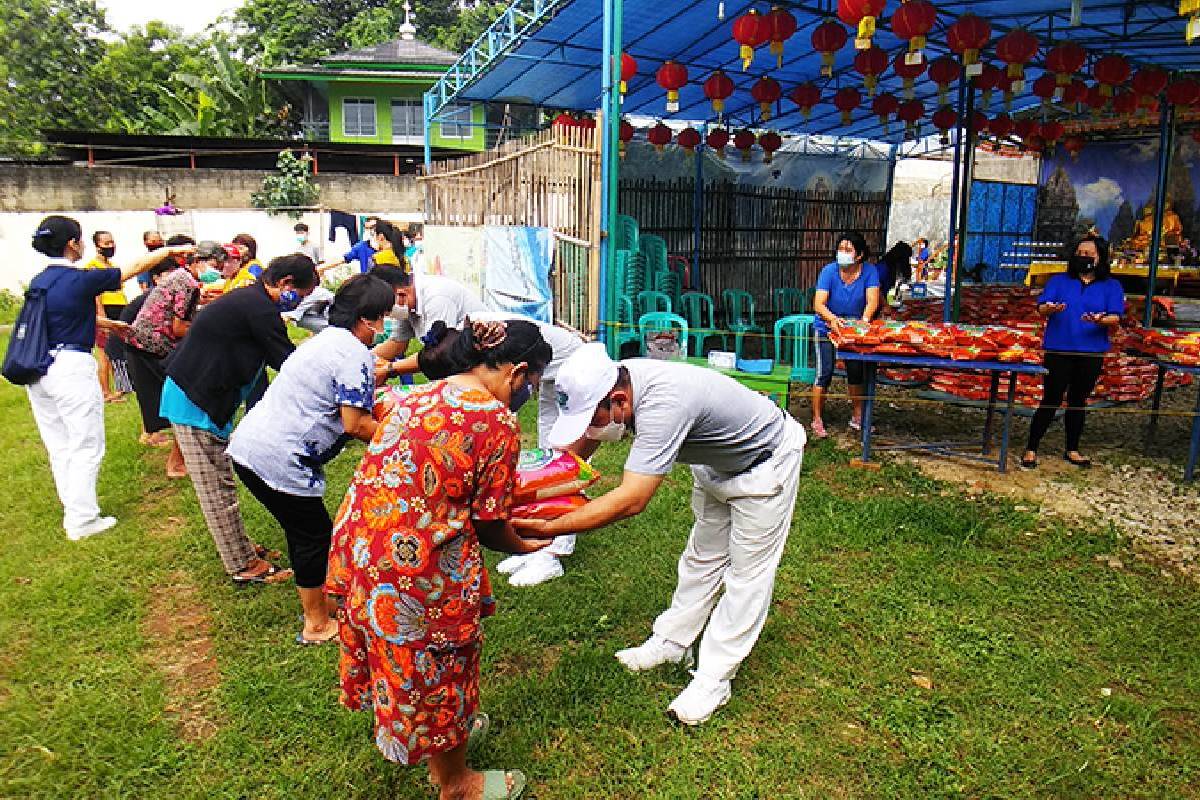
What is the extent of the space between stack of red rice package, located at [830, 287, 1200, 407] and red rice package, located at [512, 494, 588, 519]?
391cm

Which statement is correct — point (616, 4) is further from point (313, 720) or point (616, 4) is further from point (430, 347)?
point (313, 720)

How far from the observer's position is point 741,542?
117 inches

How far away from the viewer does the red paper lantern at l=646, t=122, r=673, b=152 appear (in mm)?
11297

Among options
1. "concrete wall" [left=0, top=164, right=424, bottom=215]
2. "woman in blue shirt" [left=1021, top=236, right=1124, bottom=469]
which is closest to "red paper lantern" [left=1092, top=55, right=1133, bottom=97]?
"woman in blue shirt" [left=1021, top=236, right=1124, bottom=469]

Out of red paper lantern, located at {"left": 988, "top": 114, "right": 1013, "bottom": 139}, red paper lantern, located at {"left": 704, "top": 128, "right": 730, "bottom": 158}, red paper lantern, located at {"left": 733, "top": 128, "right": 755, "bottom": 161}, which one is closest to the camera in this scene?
red paper lantern, located at {"left": 988, "top": 114, "right": 1013, "bottom": 139}

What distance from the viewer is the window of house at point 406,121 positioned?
23328mm

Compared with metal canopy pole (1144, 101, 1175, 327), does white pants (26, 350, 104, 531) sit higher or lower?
lower

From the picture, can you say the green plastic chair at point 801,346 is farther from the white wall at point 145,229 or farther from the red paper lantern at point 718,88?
the white wall at point 145,229

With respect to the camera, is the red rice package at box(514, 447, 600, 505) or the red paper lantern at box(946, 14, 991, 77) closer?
the red rice package at box(514, 447, 600, 505)

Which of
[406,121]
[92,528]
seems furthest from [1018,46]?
[406,121]

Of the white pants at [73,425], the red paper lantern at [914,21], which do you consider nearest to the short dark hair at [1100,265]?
the red paper lantern at [914,21]

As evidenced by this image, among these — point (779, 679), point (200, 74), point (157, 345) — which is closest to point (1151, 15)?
point (779, 679)

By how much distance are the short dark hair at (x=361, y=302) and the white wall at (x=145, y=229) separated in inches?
520

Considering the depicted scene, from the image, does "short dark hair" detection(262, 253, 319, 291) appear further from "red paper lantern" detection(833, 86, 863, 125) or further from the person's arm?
"red paper lantern" detection(833, 86, 863, 125)
